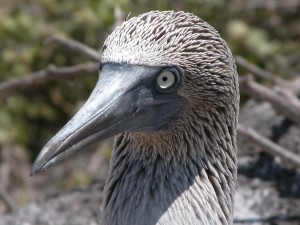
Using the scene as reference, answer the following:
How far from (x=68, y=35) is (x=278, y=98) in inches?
125

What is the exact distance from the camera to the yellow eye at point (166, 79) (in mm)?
4109

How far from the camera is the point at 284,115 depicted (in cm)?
699

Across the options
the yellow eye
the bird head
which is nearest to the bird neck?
the bird head

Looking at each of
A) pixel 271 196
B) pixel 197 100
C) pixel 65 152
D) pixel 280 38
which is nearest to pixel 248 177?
pixel 271 196

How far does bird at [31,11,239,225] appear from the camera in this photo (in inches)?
158

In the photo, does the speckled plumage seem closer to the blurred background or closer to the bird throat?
the bird throat

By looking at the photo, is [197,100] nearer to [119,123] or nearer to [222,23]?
[119,123]

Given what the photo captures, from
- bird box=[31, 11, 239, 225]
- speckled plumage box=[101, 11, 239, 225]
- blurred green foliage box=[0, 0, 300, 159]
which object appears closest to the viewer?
bird box=[31, 11, 239, 225]

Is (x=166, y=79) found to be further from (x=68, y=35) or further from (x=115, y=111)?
(x=68, y=35)

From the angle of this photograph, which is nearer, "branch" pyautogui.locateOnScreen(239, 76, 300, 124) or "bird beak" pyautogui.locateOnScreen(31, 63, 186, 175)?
"bird beak" pyautogui.locateOnScreen(31, 63, 186, 175)

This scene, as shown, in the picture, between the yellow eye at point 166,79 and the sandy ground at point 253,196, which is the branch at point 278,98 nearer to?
the sandy ground at point 253,196

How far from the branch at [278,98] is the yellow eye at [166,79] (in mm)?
2626

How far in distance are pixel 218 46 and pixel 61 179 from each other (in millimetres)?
5759

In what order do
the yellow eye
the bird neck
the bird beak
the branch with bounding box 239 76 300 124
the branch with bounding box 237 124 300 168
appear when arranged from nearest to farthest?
the bird beak < the yellow eye < the bird neck < the branch with bounding box 237 124 300 168 < the branch with bounding box 239 76 300 124
